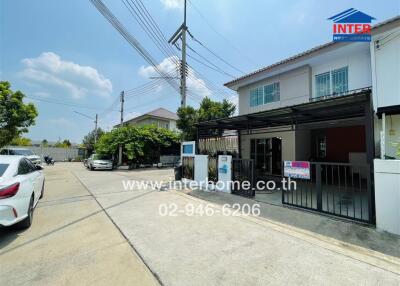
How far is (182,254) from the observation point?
3.37 meters

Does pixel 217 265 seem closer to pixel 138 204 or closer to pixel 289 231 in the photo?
pixel 289 231

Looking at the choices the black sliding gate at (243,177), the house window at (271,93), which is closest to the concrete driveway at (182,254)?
the black sliding gate at (243,177)

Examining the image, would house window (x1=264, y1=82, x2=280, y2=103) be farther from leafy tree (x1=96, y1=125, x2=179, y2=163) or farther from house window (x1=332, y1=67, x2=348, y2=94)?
leafy tree (x1=96, y1=125, x2=179, y2=163)

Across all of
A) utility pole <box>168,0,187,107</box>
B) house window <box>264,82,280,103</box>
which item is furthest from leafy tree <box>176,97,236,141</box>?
house window <box>264,82,280,103</box>

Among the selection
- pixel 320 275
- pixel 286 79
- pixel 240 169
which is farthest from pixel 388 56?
pixel 320 275

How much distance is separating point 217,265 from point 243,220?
7.10 ft

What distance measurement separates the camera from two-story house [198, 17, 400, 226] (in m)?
5.60

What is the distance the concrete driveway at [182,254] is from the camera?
8.97 ft

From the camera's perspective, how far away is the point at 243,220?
16.5 feet

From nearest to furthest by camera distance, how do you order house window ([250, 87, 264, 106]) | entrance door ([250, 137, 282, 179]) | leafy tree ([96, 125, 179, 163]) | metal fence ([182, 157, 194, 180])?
metal fence ([182, 157, 194, 180])
house window ([250, 87, 264, 106])
entrance door ([250, 137, 282, 179])
leafy tree ([96, 125, 179, 163])

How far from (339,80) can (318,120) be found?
1958 mm

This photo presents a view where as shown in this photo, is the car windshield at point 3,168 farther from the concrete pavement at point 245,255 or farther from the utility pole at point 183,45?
the utility pole at point 183,45

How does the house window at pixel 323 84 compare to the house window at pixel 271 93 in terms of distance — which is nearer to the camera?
the house window at pixel 323 84

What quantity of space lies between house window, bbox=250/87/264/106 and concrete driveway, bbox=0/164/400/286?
7.56 metres
